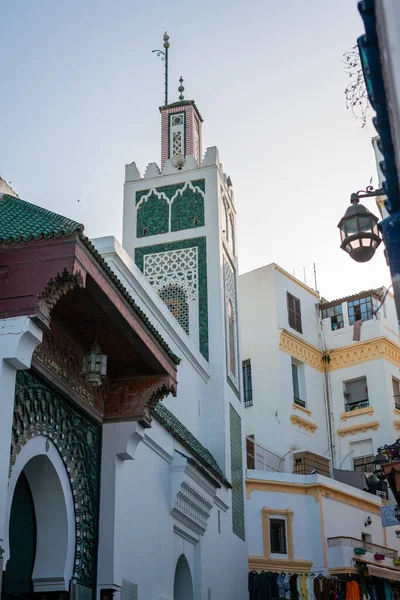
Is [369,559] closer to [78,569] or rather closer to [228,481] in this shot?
[228,481]

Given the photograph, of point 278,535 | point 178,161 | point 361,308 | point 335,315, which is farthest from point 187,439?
point 335,315

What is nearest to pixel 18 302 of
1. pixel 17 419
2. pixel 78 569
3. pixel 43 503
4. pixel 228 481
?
pixel 17 419

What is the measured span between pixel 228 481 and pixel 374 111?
10310 millimetres

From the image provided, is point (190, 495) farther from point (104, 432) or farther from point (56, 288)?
point (56, 288)

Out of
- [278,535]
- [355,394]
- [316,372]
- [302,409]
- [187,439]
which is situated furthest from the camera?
[316,372]

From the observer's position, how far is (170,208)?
17375mm

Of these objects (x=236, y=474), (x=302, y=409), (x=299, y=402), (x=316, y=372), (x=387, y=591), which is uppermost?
(x=316, y=372)

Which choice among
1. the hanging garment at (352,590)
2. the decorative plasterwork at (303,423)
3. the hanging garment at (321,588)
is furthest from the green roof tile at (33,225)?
the decorative plasterwork at (303,423)

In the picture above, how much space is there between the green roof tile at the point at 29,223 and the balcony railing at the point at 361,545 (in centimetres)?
1267

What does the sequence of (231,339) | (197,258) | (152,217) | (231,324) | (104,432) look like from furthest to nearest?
1. (152,217)
2. (231,324)
3. (231,339)
4. (197,258)
5. (104,432)

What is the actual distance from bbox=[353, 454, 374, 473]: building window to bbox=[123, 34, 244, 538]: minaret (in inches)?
293

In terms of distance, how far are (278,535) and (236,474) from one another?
275cm

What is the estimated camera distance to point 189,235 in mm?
16875

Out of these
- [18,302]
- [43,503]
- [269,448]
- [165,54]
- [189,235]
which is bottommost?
[43,503]
